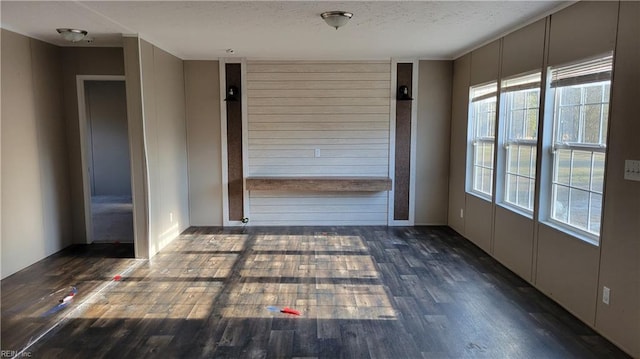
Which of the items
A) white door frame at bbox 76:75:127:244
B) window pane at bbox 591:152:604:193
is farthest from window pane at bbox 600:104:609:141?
white door frame at bbox 76:75:127:244

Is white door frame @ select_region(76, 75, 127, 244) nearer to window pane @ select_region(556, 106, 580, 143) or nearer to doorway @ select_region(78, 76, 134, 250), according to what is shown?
doorway @ select_region(78, 76, 134, 250)

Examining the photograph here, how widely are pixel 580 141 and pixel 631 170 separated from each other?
65cm

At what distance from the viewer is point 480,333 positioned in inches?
108

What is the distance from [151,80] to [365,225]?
3.51 m

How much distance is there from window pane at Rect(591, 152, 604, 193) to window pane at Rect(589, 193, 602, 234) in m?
0.06

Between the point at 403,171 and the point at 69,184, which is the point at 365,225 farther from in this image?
the point at 69,184

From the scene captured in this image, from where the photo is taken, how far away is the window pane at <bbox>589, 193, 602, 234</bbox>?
9.20 ft

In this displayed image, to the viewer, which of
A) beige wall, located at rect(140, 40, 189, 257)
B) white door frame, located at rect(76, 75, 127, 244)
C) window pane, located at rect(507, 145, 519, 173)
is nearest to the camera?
window pane, located at rect(507, 145, 519, 173)

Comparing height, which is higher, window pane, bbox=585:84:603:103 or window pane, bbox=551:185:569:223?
window pane, bbox=585:84:603:103

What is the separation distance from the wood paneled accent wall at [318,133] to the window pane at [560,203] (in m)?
2.69

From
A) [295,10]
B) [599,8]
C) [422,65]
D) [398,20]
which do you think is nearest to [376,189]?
[422,65]

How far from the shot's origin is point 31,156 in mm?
4105

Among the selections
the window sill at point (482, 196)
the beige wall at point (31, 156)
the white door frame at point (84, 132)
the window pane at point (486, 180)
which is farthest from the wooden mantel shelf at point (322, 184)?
the beige wall at point (31, 156)

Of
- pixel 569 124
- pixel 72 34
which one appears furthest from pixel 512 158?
pixel 72 34
